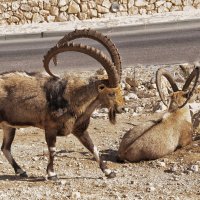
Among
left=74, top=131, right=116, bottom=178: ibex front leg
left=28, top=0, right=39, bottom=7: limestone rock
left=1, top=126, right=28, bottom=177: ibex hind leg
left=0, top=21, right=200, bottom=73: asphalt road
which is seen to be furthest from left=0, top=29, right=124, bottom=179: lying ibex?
left=28, top=0, right=39, bottom=7: limestone rock

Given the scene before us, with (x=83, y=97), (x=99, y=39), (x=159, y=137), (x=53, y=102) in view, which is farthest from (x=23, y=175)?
(x=159, y=137)

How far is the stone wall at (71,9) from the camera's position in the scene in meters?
22.8

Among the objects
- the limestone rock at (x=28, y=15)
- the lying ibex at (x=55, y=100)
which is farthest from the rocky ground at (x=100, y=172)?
the limestone rock at (x=28, y=15)

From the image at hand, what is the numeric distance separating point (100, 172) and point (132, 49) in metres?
10.6

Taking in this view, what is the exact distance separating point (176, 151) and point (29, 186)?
2646 millimetres

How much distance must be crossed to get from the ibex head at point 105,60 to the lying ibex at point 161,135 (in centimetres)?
113

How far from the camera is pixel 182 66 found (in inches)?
575

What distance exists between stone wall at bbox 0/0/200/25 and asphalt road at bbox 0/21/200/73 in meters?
0.83

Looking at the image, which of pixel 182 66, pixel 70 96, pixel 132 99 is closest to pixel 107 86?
pixel 70 96

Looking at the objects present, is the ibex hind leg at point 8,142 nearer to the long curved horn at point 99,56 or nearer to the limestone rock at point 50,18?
the long curved horn at point 99,56

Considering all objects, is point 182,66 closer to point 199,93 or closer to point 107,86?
point 199,93

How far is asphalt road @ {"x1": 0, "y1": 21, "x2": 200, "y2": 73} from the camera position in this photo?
1762 cm

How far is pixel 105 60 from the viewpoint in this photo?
8.73m

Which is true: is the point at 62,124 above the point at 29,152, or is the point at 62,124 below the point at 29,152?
above
